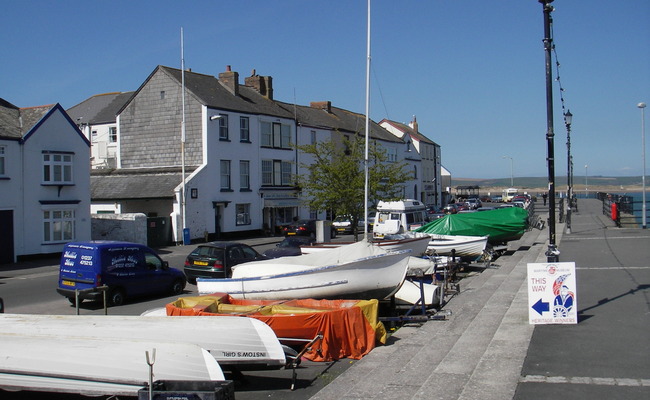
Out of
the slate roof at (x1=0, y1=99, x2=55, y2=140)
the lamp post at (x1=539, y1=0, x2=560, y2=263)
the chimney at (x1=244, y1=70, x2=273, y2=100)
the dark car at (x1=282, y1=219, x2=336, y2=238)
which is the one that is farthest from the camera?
the chimney at (x1=244, y1=70, x2=273, y2=100)

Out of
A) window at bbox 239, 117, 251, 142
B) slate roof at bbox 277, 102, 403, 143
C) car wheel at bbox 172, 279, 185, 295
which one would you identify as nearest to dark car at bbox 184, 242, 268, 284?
car wheel at bbox 172, 279, 185, 295

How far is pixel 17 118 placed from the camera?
30938mm

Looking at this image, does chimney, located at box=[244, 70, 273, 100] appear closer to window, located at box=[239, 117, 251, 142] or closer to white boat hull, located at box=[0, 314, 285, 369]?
window, located at box=[239, 117, 251, 142]

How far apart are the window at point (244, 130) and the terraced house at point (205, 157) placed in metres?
0.07

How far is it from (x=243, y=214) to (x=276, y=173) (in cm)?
493

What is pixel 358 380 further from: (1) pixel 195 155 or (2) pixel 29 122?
(1) pixel 195 155

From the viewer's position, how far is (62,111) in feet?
103

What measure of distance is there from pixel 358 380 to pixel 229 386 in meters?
2.65

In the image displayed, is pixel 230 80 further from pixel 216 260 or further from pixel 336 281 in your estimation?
pixel 336 281

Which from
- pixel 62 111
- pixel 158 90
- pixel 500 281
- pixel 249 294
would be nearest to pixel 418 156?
pixel 158 90

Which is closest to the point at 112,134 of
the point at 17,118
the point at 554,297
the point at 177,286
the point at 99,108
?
the point at 99,108

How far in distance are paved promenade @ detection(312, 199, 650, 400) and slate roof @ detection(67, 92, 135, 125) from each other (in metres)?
44.6

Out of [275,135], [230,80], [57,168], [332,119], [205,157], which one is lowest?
[57,168]

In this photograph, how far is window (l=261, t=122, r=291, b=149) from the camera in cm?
4628
